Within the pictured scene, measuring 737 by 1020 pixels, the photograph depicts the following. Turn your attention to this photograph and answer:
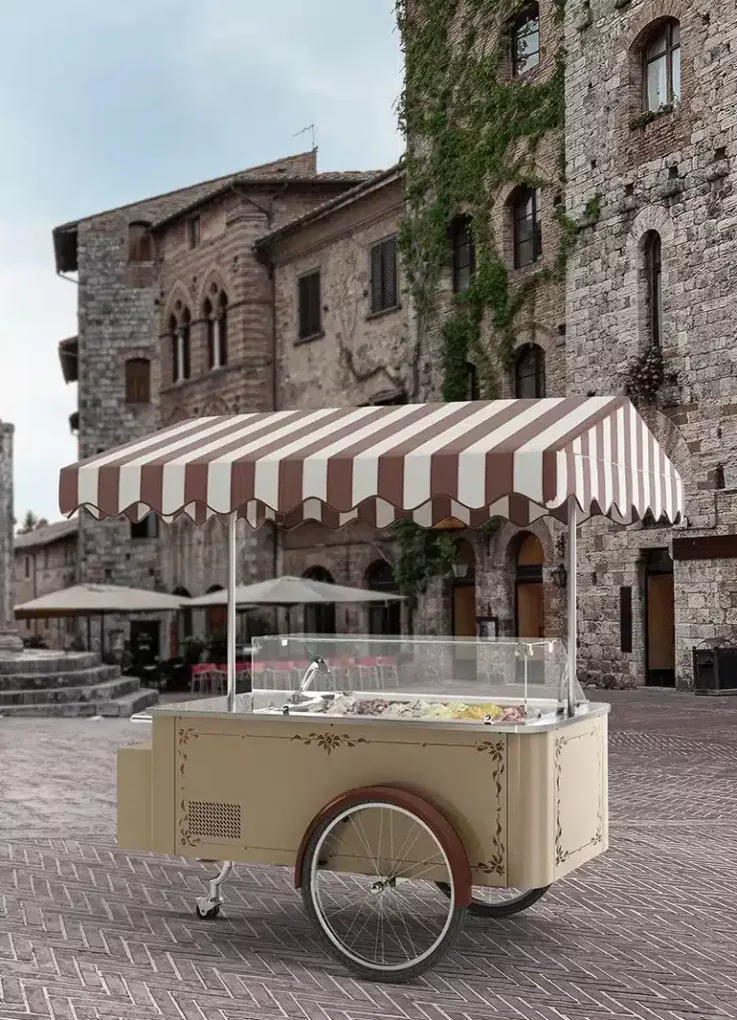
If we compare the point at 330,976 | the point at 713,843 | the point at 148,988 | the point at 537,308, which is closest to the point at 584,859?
the point at 330,976

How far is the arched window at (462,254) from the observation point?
2462cm

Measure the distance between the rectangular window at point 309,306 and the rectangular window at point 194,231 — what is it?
15.1 feet

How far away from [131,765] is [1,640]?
13.6 metres

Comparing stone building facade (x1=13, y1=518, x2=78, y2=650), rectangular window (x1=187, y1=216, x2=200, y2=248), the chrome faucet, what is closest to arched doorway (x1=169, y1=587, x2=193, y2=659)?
stone building facade (x1=13, y1=518, x2=78, y2=650)

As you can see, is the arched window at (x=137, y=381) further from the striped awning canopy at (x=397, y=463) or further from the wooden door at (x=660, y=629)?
the striped awning canopy at (x=397, y=463)

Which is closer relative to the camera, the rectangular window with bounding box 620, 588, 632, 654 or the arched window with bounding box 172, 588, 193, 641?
the rectangular window with bounding box 620, 588, 632, 654

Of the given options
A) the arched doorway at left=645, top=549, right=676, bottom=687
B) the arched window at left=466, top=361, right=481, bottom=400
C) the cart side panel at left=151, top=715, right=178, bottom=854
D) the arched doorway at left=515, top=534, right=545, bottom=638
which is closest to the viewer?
the cart side panel at left=151, top=715, right=178, bottom=854

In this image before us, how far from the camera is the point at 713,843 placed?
8.05 meters

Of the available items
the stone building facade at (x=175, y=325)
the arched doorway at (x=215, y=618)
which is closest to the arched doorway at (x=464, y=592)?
the stone building facade at (x=175, y=325)

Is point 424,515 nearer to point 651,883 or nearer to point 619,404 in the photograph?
point 619,404

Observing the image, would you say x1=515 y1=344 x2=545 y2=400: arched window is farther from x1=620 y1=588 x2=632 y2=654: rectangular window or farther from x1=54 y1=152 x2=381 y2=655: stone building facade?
x1=54 y1=152 x2=381 y2=655: stone building facade

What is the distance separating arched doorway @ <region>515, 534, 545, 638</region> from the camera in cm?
2261

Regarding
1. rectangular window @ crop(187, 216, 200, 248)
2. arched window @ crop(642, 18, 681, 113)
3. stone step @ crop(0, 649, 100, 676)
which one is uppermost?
rectangular window @ crop(187, 216, 200, 248)

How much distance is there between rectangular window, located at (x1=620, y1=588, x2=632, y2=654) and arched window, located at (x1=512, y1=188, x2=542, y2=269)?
6.41 m
